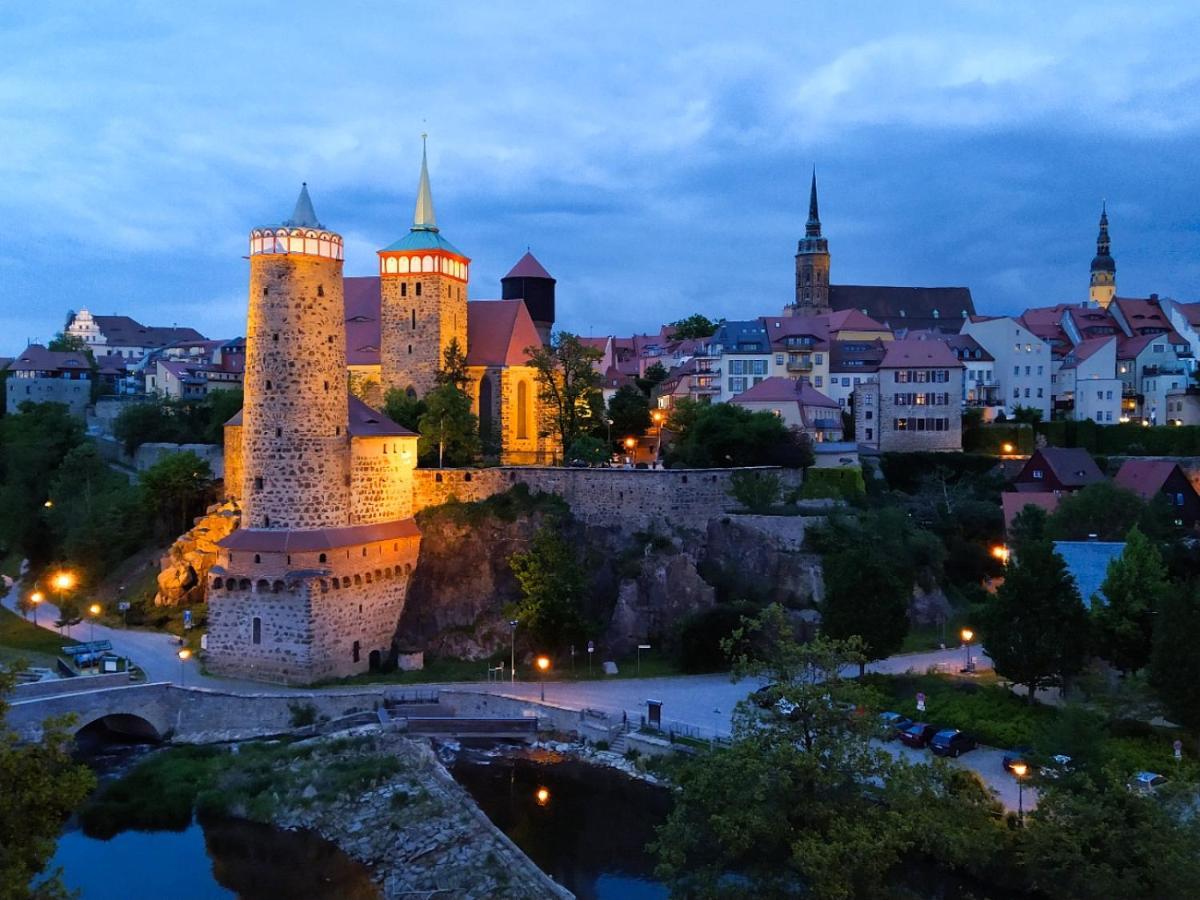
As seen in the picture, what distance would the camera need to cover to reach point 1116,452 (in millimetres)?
58469

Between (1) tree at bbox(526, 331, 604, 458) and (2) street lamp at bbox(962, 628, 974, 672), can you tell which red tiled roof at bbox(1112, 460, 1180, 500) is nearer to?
(2) street lamp at bbox(962, 628, 974, 672)

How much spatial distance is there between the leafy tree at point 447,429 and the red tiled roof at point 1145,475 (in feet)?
97.5

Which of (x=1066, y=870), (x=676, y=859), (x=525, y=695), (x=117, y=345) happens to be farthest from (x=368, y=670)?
(x=117, y=345)

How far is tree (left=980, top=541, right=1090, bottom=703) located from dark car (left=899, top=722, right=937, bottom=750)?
319 centimetres

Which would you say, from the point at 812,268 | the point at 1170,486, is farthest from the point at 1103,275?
the point at 1170,486

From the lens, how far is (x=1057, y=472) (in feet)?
168

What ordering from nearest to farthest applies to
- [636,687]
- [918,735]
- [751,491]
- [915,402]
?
[918,735]
[636,687]
[751,491]
[915,402]

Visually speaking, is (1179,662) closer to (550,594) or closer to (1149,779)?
(1149,779)

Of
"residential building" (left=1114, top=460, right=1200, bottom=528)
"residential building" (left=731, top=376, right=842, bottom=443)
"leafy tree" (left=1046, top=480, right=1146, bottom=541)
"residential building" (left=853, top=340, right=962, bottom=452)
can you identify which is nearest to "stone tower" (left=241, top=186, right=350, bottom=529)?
"residential building" (left=731, top=376, right=842, bottom=443)

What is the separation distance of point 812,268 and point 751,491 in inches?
2471

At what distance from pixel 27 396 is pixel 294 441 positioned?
58.5 m

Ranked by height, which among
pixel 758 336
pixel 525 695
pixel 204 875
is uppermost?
pixel 758 336

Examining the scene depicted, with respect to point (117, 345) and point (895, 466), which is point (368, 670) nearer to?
point (895, 466)

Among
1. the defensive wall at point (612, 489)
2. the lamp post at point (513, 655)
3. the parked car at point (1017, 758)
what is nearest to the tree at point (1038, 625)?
the parked car at point (1017, 758)
